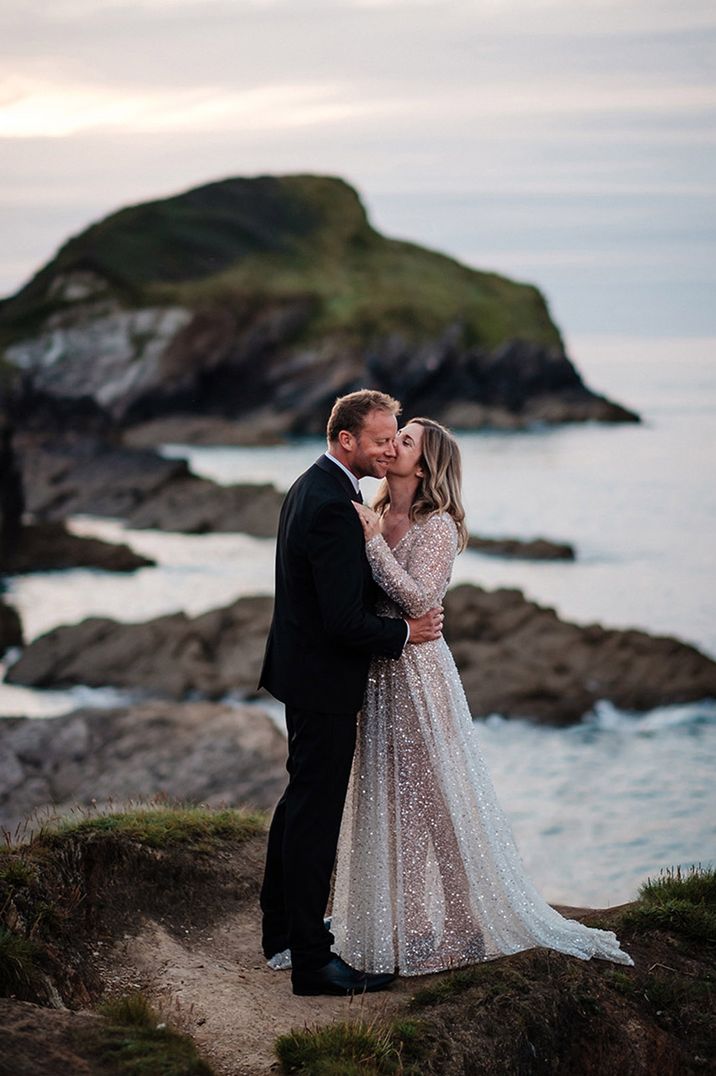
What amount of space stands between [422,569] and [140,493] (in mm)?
45650

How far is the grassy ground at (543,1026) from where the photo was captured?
5965 millimetres

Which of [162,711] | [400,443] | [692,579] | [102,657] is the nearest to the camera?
[400,443]

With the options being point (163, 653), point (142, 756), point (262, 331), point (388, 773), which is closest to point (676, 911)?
point (388, 773)

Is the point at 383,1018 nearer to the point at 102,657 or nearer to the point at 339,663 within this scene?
the point at 339,663

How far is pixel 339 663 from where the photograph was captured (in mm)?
6531

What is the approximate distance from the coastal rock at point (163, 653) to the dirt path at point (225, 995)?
1849cm

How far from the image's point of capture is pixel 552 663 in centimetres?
2652

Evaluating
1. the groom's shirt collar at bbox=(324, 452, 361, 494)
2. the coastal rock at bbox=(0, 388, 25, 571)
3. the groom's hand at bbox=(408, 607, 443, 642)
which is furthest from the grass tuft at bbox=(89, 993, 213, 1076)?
the coastal rock at bbox=(0, 388, 25, 571)

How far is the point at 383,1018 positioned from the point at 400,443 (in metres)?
2.81

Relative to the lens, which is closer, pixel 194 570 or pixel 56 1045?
pixel 56 1045

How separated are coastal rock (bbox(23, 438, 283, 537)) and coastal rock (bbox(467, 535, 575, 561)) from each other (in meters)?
6.77

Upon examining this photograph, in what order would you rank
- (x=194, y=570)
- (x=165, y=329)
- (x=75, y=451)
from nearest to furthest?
(x=194, y=570), (x=75, y=451), (x=165, y=329)

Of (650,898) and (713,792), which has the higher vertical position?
(650,898)

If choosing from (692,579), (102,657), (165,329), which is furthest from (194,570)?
(165,329)
